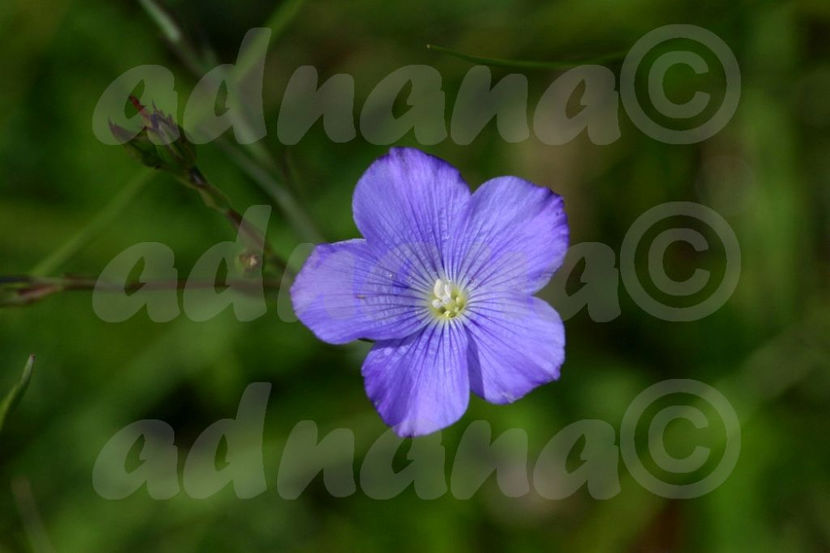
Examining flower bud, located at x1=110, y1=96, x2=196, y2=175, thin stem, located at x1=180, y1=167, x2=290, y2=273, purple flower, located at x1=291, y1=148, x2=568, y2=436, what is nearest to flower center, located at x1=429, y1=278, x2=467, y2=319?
purple flower, located at x1=291, y1=148, x2=568, y2=436

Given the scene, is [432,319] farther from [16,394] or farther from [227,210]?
[16,394]

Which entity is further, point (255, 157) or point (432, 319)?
point (255, 157)

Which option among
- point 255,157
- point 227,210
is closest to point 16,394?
point 227,210

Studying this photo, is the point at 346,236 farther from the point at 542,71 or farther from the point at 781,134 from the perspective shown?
the point at 781,134

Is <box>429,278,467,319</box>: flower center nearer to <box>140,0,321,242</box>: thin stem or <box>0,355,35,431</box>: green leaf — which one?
<box>140,0,321,242</box>: thin stem

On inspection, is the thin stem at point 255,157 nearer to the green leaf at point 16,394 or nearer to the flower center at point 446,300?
the flower center at point 446,300

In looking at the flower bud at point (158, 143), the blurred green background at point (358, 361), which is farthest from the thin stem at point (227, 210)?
the blurred green background at point (358, 361)

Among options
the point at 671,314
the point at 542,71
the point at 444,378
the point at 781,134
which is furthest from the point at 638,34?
the point at 444,378
